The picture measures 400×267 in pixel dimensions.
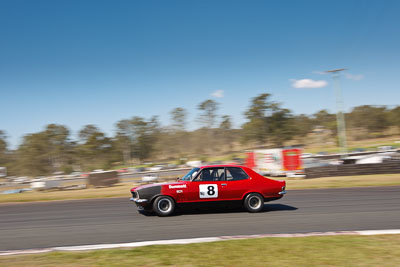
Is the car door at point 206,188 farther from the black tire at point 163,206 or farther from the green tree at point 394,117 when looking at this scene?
the green tree at point 394,117

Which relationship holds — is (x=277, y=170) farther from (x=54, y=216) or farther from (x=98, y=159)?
(x=98, y=159)

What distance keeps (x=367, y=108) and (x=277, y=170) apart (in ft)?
280

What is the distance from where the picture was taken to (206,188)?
935 cm

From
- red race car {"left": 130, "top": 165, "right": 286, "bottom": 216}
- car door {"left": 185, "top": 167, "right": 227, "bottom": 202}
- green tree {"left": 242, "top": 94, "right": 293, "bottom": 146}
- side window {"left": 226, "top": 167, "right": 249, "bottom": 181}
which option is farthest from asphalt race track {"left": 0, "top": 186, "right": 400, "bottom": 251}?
green tree {"left": 242, "top": 94, "right": 293, "bottom": 146}

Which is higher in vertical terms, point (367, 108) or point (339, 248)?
point (367, 108)

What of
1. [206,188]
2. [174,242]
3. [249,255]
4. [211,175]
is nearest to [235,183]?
[211,175]

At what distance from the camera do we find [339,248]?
5.50 metres

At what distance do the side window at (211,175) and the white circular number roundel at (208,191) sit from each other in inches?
7.3

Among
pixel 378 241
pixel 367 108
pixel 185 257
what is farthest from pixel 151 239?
pixel 367 108

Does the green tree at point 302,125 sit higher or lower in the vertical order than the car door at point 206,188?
higher

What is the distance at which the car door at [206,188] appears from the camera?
9299 millimetres

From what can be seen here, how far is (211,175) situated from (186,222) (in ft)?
5.48

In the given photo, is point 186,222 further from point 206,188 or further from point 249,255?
point 249,255

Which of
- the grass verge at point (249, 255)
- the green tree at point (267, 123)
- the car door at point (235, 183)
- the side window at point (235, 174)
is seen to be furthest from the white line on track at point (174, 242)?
the green tree at point (267, 123)
